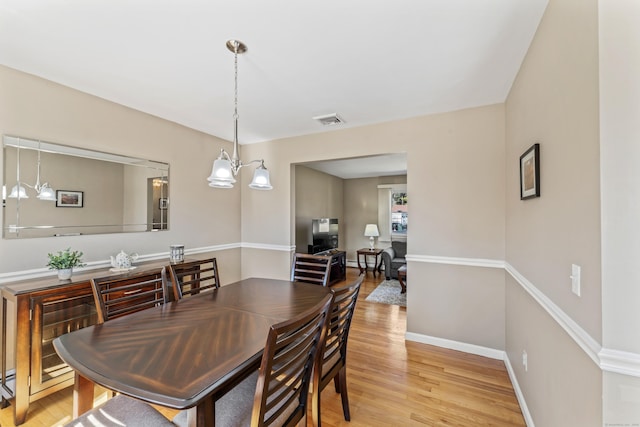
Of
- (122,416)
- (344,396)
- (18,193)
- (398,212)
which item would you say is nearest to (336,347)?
(344,396)

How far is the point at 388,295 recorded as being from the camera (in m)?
4.57

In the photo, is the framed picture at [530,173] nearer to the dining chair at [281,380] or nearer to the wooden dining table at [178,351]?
the dining chair at [281,380]

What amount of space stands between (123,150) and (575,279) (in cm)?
358

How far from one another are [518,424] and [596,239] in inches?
63.0

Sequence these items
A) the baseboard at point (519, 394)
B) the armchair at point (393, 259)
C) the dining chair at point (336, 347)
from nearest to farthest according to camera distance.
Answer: the dining chair at point (336, 347) < the baseboard at point (519, 394) < the armchair at point (393, 259)

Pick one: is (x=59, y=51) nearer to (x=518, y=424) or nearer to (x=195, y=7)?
(x=195, y=7)

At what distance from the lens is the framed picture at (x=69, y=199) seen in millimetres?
2292

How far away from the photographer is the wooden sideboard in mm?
1769

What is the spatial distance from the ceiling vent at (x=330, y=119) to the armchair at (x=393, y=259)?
3.17 metres

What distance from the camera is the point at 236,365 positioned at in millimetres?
1061

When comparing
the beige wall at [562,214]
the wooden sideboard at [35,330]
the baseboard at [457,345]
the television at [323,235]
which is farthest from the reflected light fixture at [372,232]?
the wooden sideboard at [35,330]

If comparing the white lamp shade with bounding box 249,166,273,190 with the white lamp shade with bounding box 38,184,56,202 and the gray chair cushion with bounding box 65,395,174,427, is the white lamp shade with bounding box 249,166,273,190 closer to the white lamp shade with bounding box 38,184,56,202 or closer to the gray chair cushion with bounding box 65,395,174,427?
the gray chair cushion with bounding box 65,395,174,427

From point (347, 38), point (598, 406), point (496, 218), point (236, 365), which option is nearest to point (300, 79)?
point (347, 38)

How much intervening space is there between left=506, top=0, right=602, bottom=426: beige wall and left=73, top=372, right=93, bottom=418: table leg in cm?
213
